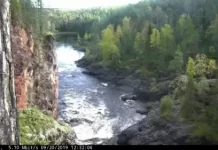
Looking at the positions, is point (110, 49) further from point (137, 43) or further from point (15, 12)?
point (15, 12)

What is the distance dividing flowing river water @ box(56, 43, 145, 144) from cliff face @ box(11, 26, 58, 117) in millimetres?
3585

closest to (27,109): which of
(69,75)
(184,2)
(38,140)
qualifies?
(38,140)

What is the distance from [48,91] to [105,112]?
8129 millimetres

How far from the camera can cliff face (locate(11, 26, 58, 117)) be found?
54.3 ft

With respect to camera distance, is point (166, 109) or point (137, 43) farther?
point (137, 43)

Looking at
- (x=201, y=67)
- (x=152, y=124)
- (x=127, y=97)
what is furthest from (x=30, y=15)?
(x=201, y=67)

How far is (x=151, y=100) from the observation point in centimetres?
3603

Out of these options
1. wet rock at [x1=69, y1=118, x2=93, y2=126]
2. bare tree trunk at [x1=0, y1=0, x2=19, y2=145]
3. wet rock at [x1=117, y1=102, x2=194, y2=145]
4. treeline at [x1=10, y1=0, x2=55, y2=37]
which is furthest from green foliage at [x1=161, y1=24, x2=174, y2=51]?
bare tree trunk at [x1=0, y1=0, x2=19, y2=145]

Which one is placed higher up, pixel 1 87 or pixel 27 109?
pixel 1 87

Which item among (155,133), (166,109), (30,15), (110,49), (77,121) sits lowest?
(77,121)

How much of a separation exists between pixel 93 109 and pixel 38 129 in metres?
16.6

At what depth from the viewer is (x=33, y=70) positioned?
20.4 metres

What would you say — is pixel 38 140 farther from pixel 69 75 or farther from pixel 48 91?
pixel 69 75

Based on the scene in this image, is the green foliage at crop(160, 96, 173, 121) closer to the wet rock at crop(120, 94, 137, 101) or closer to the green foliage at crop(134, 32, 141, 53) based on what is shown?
the wet rock at crop(120, 94, 137, 101)
